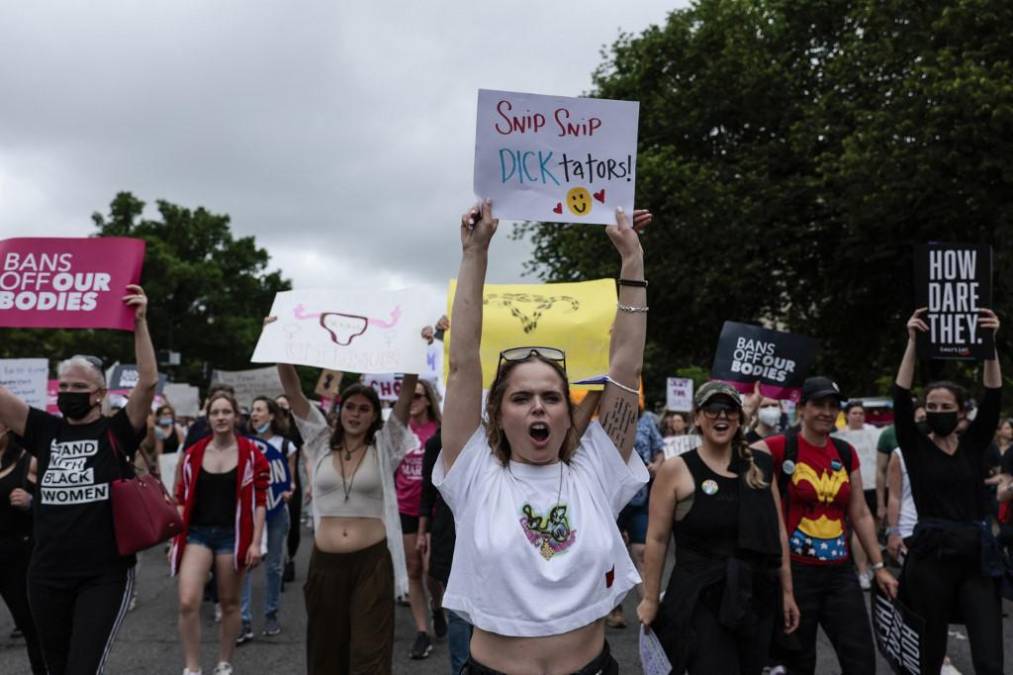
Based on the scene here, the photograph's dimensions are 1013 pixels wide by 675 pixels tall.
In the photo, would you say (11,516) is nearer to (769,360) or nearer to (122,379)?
(769,360)

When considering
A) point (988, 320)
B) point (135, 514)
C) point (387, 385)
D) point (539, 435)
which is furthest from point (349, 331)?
point (387, 385)

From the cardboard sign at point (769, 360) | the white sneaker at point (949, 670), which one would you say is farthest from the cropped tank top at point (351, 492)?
the cardboard sign at point (769, 360)

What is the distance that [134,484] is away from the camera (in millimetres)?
4672

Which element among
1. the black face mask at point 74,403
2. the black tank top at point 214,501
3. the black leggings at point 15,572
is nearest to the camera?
the black face mask at point 74,403

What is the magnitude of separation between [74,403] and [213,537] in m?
2.07

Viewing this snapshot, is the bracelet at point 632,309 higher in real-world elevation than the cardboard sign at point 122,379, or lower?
higher

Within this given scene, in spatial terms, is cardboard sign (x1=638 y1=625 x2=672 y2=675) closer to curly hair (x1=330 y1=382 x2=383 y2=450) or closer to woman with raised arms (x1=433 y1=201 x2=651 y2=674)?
woman with raised arms (x1=433 y1=201 x2=651 y2=674)

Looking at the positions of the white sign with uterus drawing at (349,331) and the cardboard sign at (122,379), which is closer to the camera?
the white sign with uterus drawing at (349,331)

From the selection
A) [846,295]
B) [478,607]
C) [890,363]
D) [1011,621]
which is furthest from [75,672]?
[890,363]

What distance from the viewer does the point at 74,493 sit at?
4.57 m

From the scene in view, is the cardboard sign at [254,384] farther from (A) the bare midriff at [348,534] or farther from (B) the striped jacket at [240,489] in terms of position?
(A) the bare midriff at [348,534]

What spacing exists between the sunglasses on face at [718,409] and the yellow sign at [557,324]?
541 millimetres

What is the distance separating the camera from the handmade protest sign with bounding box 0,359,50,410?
9.21 meters

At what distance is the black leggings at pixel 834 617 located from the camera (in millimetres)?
4824
